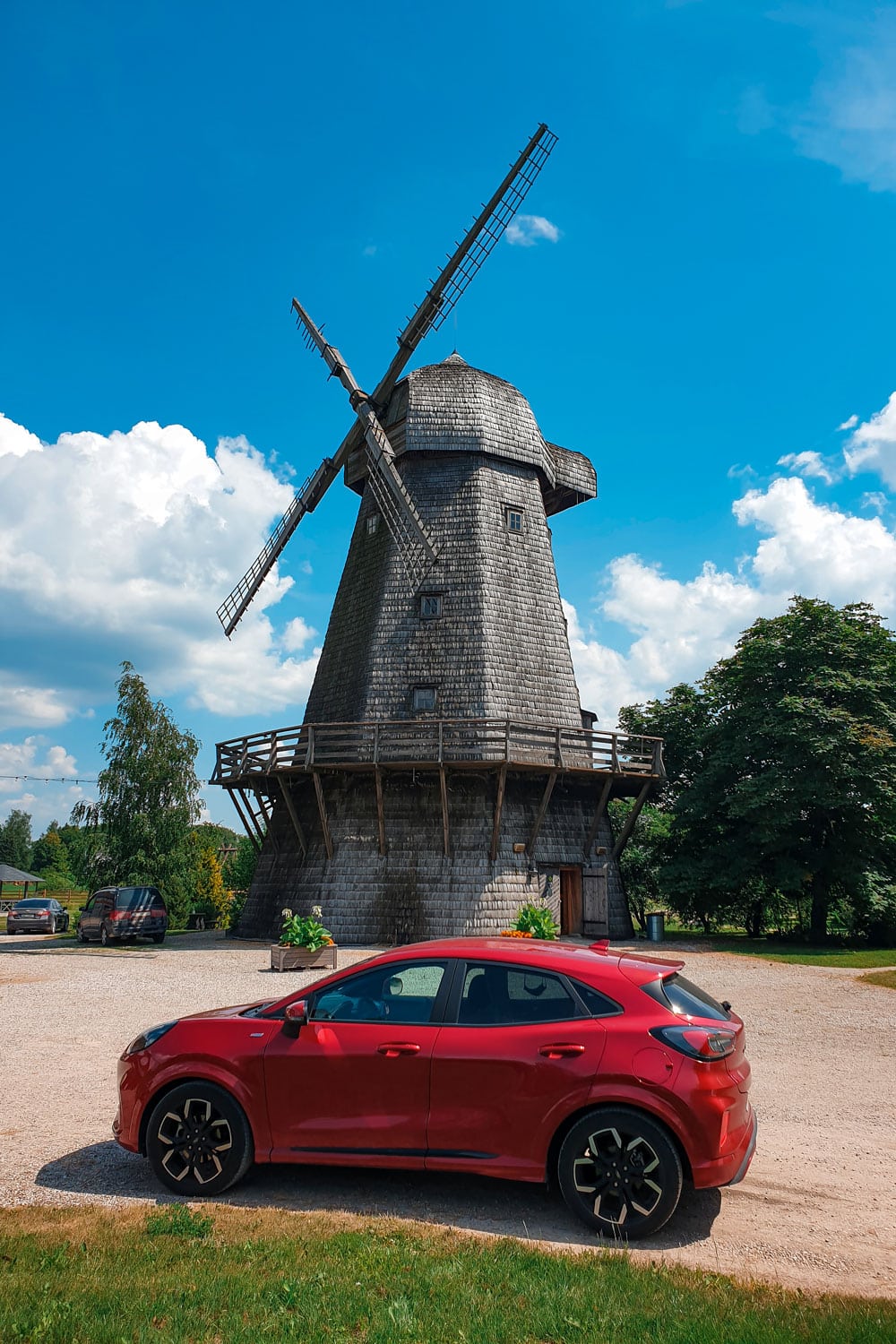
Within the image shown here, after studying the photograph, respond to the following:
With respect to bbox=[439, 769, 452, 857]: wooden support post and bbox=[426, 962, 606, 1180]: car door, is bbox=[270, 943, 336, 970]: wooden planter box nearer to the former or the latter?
bbox=[439, 769, 452, 857]: wooden support post

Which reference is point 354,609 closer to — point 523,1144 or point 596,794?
point 596,794

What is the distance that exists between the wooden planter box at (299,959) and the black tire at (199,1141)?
12.1 m

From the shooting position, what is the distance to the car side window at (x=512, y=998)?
527 centimetres

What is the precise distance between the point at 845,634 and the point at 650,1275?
24.9 meters

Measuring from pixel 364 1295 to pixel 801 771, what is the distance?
22815mm

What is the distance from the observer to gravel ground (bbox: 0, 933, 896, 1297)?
479 centimetres

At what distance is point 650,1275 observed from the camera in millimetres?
4148

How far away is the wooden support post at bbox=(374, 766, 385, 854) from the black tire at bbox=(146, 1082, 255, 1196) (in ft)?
51.9

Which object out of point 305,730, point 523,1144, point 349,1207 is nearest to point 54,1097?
point 349,1207

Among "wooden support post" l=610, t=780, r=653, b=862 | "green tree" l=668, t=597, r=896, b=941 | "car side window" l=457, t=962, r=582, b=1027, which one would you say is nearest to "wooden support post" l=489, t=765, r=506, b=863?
"wooden support post" l=610, t=780, r=653, b=862

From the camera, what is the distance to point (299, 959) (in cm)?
1755

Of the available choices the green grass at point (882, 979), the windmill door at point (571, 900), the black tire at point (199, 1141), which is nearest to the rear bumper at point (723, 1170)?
the black tire at point (199, 1141)

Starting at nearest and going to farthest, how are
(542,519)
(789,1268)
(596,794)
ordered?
(789,1268), (596,794), (542,519)

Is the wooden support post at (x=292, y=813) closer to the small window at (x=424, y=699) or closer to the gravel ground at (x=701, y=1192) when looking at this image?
the small window at (x=424, y=699)
